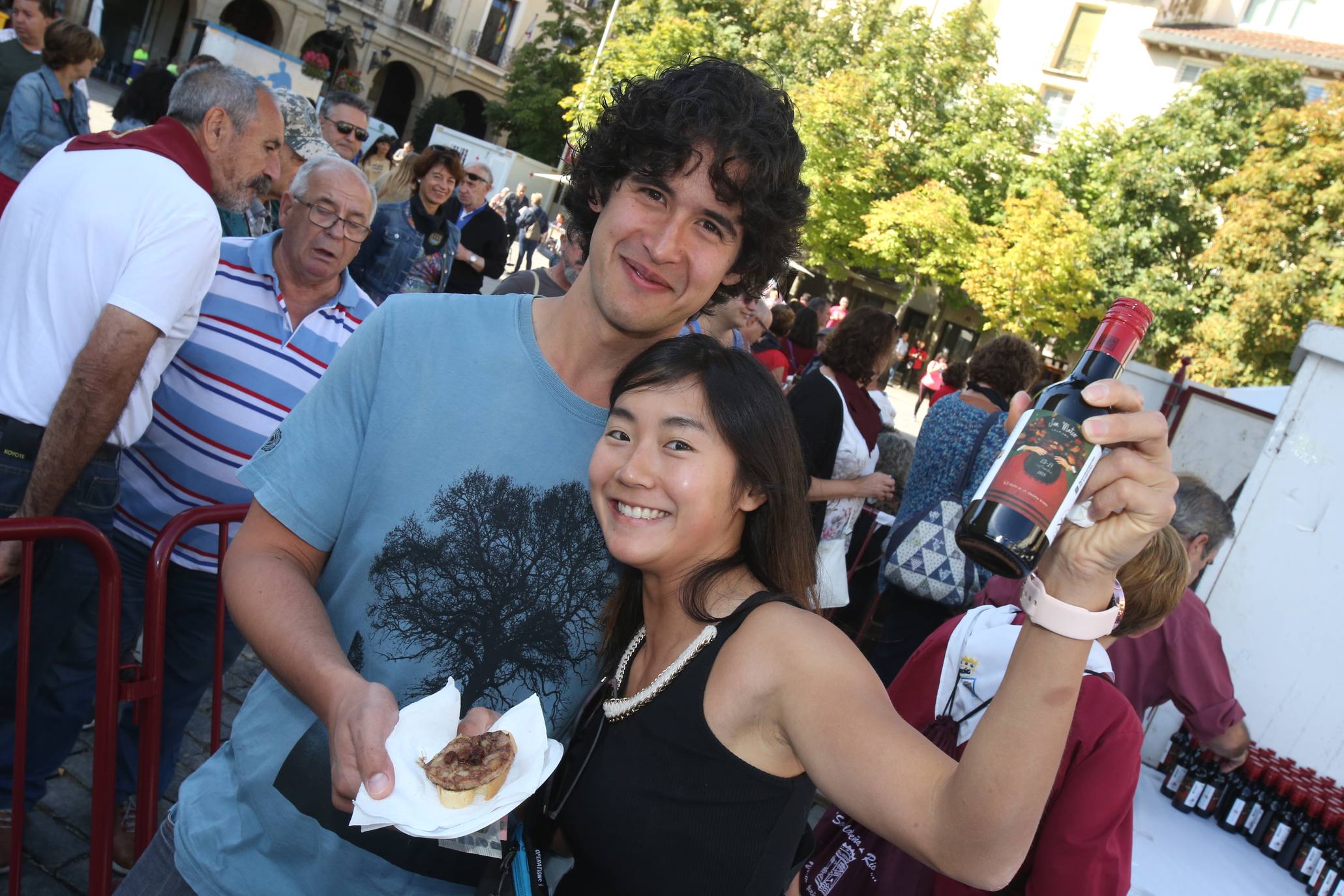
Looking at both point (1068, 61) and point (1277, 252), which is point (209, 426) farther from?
point (1068, 61)

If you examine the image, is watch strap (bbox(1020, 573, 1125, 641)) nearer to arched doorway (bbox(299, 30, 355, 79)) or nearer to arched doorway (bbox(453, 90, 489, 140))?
arched doorway (bbox(299, 30, 355, 79))

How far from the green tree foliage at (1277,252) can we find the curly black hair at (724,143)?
25.1 meters

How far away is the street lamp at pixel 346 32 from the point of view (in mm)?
25625

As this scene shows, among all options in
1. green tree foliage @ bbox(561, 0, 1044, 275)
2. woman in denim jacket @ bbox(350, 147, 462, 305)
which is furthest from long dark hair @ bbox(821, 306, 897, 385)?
green tree foliage @ bbox(561, 0, 1044, 275)

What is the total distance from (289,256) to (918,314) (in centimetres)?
3876

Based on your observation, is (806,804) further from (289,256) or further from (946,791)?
(289,256)

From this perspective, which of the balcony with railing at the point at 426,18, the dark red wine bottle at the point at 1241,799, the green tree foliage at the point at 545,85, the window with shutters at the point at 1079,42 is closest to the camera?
the dark red wine bottle at the point at 1241,799

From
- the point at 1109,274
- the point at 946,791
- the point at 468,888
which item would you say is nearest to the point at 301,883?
the point at 468,888

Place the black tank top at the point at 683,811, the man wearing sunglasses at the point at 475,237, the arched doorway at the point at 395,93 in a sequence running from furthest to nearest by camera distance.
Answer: the arched doorway at the point at 395,93 → the man wearing sunglasses at the point at 475,237 → the black tank top at the point at 683,811

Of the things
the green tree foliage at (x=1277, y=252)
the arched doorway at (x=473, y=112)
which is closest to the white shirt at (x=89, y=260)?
the green tree foliage at (x=1277, y=252)

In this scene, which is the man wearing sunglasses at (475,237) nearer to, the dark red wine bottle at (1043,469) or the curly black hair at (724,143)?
the curly black hair at (724,143)

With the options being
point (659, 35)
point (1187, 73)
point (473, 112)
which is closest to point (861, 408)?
point (659, 35)

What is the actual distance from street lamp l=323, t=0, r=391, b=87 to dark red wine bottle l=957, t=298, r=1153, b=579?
26439mm

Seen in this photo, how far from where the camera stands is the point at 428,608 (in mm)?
1782
